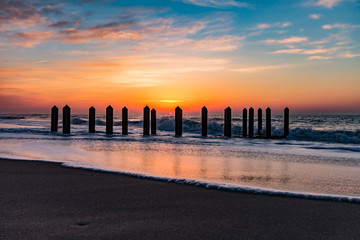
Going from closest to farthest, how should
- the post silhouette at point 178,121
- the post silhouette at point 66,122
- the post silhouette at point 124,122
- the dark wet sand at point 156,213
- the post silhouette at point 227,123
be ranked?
1. the dark wet sand at point 156,213
2. the post silhouette at point 66,122
3. the post silhouette at point 227,123
4. the post silhouette at point 178,121
5. the post silhouette at point 124,122

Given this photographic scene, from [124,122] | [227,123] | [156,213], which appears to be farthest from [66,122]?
[156,213]

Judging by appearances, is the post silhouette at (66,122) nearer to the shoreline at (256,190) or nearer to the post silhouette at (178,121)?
the post silhouette at (178,121)

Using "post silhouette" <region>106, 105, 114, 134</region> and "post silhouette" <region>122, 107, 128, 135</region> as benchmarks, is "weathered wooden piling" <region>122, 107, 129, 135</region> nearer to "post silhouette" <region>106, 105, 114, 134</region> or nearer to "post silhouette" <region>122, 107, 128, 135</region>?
"post silhouette" <region>122, 107, 128, 135</region>

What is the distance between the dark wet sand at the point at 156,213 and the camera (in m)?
2.33

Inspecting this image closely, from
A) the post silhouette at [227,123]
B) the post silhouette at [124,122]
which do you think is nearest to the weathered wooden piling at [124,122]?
the post silhouette at [124,122]

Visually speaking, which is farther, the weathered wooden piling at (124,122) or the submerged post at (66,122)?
the weathered wooden piling at (124,122)

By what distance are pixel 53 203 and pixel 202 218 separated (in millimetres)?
1485

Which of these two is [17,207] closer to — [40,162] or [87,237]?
[87,237]

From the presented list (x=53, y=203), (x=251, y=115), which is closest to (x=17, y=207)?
(x=53, y=203)

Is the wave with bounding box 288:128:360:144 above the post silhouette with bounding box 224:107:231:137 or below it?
below

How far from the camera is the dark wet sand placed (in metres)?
2.33

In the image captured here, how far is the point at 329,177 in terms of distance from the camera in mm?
5086

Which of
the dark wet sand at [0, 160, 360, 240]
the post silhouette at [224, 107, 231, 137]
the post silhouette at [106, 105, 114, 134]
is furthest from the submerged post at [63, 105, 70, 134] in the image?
the dark wet sand at [0, 160, 360, 240]

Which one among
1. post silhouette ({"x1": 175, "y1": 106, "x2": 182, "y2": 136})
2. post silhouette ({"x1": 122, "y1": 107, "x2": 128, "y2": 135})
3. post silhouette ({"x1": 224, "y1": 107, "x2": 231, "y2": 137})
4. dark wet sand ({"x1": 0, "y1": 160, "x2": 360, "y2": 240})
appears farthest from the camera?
post silhouette ({"x1": 122, "y1": 107, "x2": 128, "y2": 135})
